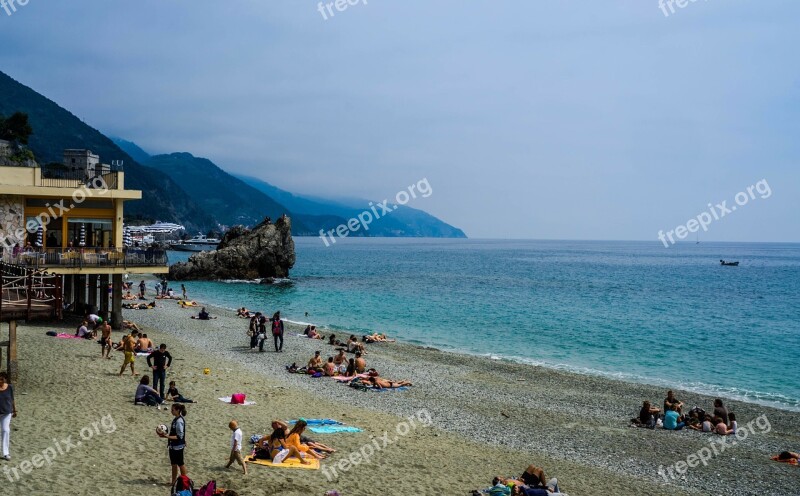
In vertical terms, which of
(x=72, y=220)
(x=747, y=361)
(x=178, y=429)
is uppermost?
(x=72, y=220)

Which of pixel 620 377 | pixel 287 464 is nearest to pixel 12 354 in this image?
pixel 287 464

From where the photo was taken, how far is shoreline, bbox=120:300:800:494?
53.7 feet

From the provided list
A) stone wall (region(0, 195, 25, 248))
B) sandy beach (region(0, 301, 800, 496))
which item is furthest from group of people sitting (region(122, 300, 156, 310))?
stone wall (region(0, 195, 25, 248))

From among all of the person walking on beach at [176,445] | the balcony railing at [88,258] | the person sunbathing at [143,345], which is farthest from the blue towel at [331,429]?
the balcony railing at [88,258]

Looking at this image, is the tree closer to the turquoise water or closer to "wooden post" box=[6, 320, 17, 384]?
the turquoise water

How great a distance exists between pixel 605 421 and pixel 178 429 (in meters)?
14.5

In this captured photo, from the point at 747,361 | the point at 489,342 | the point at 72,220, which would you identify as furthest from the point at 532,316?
the point at 72,220

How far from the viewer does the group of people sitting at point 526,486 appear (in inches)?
485

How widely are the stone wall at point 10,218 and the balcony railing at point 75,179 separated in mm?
1493

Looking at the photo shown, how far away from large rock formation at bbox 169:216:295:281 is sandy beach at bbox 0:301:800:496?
52258 mm

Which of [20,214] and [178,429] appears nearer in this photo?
[178,429]

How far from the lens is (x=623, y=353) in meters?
37.3

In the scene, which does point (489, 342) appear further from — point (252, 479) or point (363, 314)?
point (252, 479)

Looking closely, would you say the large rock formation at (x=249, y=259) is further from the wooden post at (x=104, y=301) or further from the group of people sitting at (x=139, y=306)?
the wooden post at (x=104, y=301)
